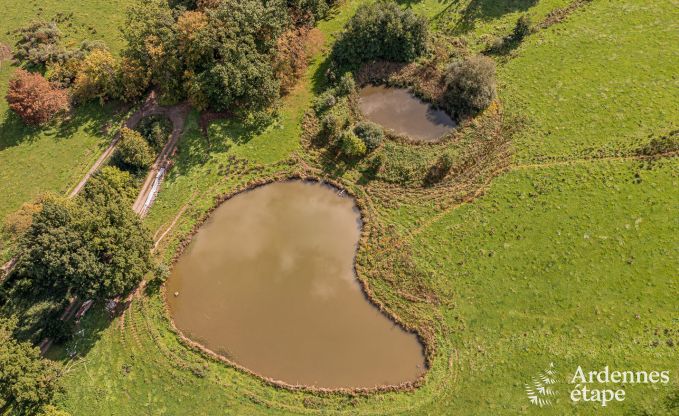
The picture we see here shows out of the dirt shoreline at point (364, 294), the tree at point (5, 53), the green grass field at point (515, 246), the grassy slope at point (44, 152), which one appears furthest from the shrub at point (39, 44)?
the dirt shoreline at point (364, 294)

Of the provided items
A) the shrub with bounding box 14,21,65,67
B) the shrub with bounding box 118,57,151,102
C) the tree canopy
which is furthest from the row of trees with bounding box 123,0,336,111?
the tree canopy

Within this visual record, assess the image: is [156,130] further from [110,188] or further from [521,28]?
[521,28]

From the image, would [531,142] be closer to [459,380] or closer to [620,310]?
[620,310]

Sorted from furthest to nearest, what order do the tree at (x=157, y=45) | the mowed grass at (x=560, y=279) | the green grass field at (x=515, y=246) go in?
the tree at (x=157, y=45)
the green grass field at (x=515, y=246)
the mowed grass at (x=560, y=279)

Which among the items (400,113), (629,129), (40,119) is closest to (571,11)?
(629,129)

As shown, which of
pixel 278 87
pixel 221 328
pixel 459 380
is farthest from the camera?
pixel 278 87

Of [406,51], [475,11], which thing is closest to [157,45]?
[406,51]

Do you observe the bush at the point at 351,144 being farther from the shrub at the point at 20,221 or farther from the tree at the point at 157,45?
the shrub at the point at 20,221

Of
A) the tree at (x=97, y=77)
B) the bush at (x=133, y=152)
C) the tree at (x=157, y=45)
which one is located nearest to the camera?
the bush at (x=133, y=152)
